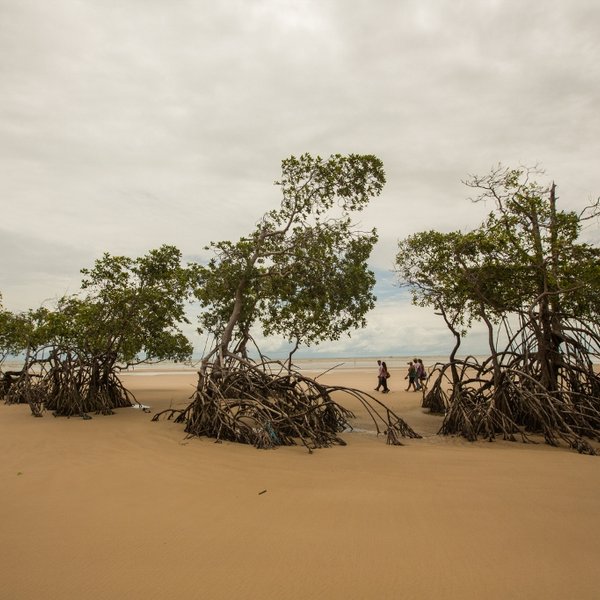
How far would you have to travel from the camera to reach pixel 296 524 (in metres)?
3.77

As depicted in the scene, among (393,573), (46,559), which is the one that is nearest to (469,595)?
(393,573)

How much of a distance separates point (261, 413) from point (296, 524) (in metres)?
3.71

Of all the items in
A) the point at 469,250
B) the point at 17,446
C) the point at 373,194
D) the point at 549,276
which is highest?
the point at 373,194

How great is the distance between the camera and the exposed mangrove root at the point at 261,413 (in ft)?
23.5

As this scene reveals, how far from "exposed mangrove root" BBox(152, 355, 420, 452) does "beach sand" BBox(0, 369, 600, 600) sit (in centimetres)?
58

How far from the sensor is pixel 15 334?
15.2 metres

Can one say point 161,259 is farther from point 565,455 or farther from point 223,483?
point 565,455

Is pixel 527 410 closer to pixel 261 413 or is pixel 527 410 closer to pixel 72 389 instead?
pixel 261 413

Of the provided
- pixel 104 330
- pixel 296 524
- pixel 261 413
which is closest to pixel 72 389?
pixel 104 330

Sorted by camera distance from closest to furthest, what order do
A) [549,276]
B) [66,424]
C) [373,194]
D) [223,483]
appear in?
1. [223,483]
2. [549,276]
3. [66,424]
4. [373,194]

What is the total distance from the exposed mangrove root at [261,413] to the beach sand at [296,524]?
0.58m

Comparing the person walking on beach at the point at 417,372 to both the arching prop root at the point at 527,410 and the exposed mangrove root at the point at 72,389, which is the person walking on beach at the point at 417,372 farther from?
the exposed mangrove root at the point at 72,389

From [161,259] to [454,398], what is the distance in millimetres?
7448

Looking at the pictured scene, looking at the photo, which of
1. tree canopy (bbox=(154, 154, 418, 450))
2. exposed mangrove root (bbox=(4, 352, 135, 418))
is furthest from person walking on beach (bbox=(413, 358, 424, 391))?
exposed mangrove root (bbox=(4, 352, 135, 418))
